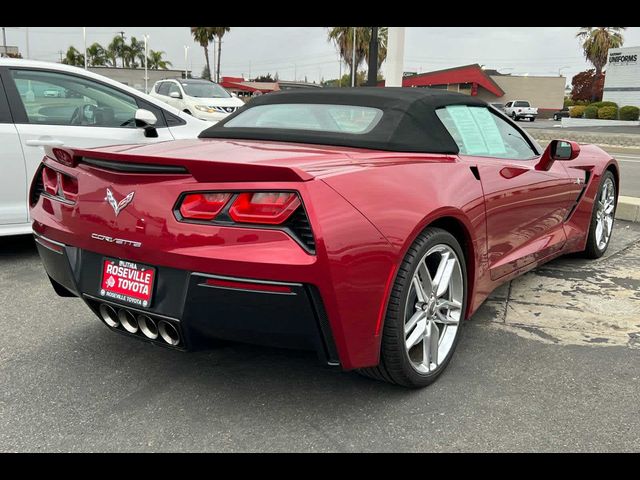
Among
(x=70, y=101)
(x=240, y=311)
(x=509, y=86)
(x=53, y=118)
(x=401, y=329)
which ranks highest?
(x=509, y=86)

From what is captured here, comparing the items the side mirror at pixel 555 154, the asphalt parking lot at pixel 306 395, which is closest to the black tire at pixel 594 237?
the side mirror at pixel 555 154

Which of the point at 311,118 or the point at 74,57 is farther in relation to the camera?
the point at 74,57

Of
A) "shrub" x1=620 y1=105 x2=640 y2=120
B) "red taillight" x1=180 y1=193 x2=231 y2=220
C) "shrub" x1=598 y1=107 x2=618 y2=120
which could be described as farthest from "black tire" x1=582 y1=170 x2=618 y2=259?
"shrub" x1=598 y1=107 x2=618 y2=120

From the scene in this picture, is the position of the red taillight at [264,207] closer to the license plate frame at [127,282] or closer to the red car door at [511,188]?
the license plate frame at [127,282]

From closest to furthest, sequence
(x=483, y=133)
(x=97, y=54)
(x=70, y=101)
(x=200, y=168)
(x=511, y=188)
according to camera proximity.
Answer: (x=200, y=168) → (x=511, y=188) → (x=483, y=133) → (x=70, y=101) → (x=97, y=54)

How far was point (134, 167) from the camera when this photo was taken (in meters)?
2.36

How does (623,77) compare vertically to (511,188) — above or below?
above

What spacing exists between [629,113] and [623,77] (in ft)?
19.0

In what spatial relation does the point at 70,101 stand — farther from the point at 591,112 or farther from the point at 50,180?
the point at 591,112

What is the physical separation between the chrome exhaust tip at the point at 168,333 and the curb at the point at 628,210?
19.0 feet

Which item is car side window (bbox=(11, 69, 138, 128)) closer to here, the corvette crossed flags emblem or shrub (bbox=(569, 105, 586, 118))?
the corvette crossed flags emblem

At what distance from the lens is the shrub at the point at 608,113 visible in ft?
105

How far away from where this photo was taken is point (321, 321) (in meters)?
2.13

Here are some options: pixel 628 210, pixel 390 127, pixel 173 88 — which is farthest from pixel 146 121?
pixel 173 88
